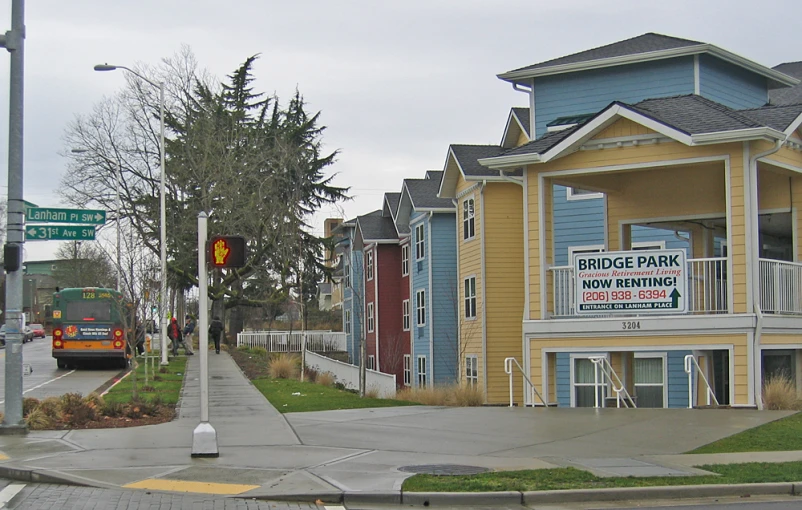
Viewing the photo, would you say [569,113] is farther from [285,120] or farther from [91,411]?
[285,120]

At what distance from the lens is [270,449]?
42.2ft

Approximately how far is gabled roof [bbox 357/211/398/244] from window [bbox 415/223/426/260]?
617 centimetres

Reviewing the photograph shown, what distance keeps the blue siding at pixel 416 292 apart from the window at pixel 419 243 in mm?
134

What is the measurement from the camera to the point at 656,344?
18.2m

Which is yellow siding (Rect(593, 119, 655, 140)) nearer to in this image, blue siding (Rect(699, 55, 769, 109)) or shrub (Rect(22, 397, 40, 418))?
blue siding (Rect(699, 55, 769, 109))

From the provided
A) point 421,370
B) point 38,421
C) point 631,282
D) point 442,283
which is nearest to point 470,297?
point 442,283

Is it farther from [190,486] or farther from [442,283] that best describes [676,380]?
[190,486]

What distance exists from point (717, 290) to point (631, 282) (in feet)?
6.33

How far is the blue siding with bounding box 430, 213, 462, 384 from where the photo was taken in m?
38.1

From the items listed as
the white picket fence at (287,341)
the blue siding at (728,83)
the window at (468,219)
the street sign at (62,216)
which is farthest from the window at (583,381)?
the white picket fence at (287,341)

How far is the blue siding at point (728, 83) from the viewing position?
2689 centimetres

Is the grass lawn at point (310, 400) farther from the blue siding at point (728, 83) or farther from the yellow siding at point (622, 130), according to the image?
the blue siding at point (728, 83)

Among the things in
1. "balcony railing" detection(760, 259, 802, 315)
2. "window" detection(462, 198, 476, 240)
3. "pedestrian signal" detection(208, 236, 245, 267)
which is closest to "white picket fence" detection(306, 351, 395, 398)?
"window" detection(462, 198, 476, 240)

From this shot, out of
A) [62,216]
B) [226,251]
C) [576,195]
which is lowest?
[226,251]
